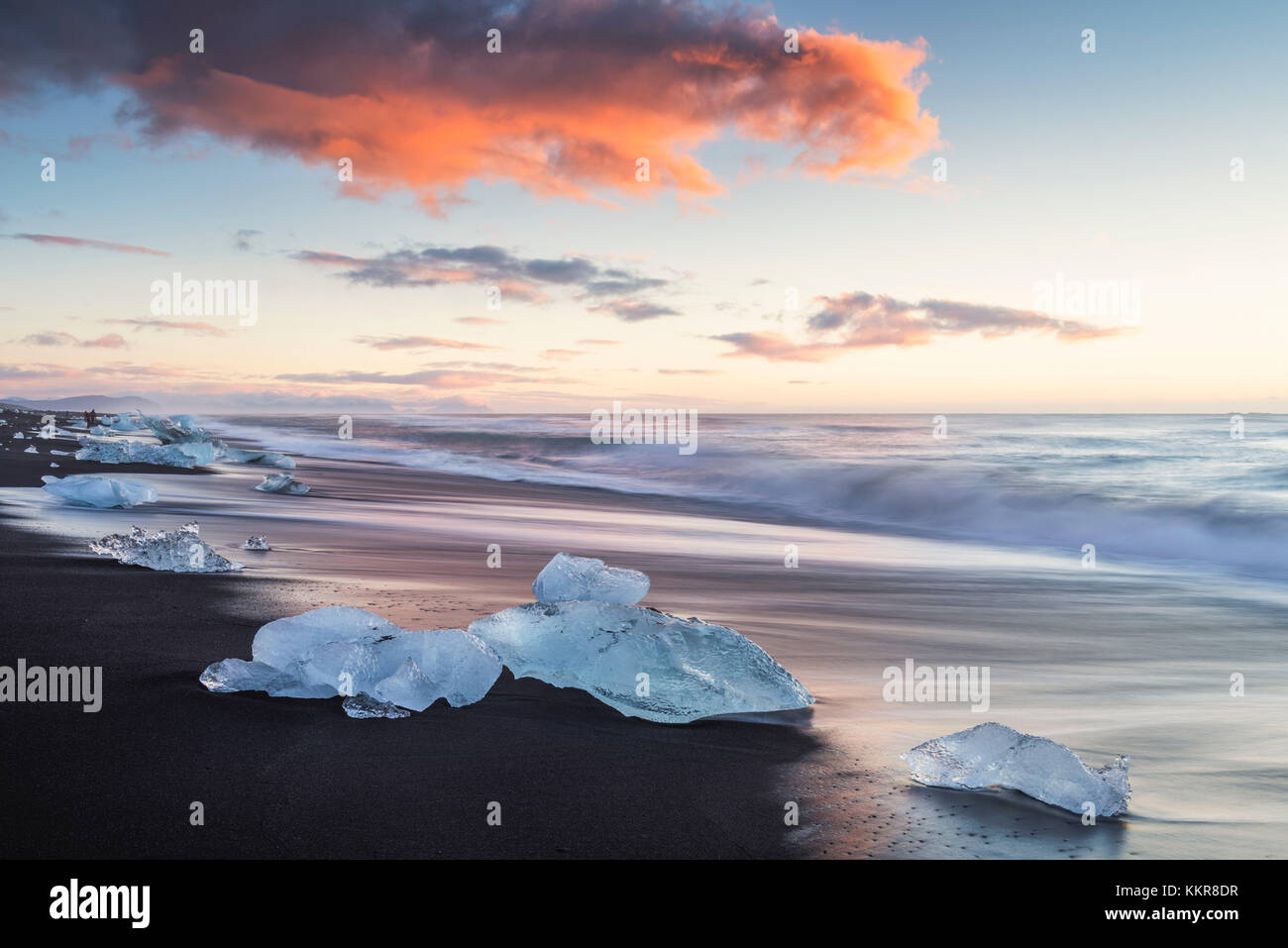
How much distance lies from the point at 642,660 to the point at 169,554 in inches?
142

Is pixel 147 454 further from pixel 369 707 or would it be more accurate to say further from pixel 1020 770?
pixel 1020 770

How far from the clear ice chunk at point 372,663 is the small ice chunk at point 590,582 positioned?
2.89ft

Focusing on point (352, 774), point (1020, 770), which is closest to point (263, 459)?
point (352, 774)

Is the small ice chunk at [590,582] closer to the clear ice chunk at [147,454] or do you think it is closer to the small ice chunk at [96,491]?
the small ice chunk at [96,491]

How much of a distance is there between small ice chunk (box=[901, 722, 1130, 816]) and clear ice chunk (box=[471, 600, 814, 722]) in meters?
0.76

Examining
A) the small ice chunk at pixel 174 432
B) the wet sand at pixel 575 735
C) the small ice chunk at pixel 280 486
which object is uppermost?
the small ice chunk at pixel 174 432

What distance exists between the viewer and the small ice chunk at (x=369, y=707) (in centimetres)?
311

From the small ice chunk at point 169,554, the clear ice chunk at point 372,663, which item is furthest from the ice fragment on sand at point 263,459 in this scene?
the clear ice chunk at point 372,663

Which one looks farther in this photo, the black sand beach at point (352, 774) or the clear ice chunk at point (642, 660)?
the clear ice chunk at point (642, 660)

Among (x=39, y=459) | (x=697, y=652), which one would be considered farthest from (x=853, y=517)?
(x=39, y=459)

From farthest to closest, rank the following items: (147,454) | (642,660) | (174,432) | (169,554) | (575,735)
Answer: (174,432), (147,454), (169,554), (642,660), (575,735)

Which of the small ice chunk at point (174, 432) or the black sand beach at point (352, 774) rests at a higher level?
the small ice chunk at point (174, 432)

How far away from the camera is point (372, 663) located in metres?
3.26
